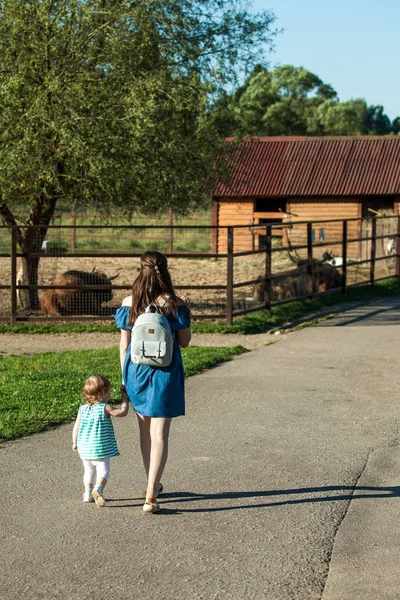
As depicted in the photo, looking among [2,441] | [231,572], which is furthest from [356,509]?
[2,441]

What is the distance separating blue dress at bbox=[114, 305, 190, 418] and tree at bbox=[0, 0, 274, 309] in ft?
30.2

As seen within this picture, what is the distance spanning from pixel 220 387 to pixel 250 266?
954 centimetres

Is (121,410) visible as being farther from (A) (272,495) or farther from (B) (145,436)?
(A) (272,495)

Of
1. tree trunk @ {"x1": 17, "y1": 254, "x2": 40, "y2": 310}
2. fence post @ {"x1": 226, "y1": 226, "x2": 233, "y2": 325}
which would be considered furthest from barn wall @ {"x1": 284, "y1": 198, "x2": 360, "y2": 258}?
fence post @ {"x1": 226, "y1": 226, "x2": 233, "y2": 325}

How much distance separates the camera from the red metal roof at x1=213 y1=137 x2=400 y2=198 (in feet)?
104

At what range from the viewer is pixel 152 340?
547 cm

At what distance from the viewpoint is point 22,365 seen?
38.2ft

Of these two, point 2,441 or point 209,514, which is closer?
point 209,514

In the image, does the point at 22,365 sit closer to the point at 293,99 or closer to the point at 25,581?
the point at 25,581

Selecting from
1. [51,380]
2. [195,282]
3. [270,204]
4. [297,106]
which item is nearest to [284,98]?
[297,106]

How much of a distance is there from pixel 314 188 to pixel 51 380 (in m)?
23.2

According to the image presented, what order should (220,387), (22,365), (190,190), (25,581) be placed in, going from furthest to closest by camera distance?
(190,190) → (22,365) → (220,387) → (25,581)

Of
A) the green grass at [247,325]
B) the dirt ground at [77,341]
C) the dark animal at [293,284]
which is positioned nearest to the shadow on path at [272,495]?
the dirt ground at [77,341]

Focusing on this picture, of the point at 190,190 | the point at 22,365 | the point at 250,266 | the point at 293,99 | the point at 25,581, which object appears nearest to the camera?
the point at 25,581
